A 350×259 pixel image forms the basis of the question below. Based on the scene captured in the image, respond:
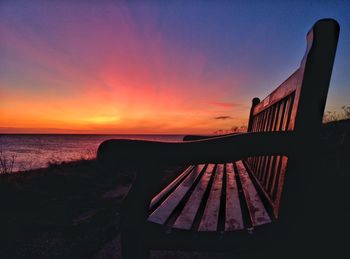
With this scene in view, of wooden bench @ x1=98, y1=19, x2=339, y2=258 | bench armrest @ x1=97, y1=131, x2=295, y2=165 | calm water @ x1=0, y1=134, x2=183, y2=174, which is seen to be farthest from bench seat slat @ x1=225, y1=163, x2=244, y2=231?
calm water @ x1=0, y1=134, x2=183, y2=174

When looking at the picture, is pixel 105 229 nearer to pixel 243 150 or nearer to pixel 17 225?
pixel 17 225

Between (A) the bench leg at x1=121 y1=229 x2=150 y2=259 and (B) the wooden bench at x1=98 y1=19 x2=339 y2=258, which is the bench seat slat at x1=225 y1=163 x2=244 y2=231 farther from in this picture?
(A) the bench leg at x1=121 y1=229 x2=150 y2=259

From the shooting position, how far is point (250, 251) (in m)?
0.91

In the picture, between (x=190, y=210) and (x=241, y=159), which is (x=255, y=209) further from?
(x=241, y=159)

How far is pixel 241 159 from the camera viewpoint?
0.73 meters

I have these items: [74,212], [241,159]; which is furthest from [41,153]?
[241,159]

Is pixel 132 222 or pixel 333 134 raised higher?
pixel 333 134

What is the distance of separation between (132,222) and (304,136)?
2.41ft

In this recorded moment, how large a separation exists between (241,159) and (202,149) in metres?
0.13

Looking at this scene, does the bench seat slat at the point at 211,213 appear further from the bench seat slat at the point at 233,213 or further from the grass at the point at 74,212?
the grass at the point at 74,212

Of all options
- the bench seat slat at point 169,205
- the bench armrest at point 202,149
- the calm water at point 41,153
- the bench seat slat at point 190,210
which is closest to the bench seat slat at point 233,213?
the bench seat slat at point 190,210

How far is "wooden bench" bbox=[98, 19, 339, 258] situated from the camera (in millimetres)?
727

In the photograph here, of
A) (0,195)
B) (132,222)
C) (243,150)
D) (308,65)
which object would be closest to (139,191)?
(132,222)

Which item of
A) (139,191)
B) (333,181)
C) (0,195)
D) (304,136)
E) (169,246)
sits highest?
(304,136)
